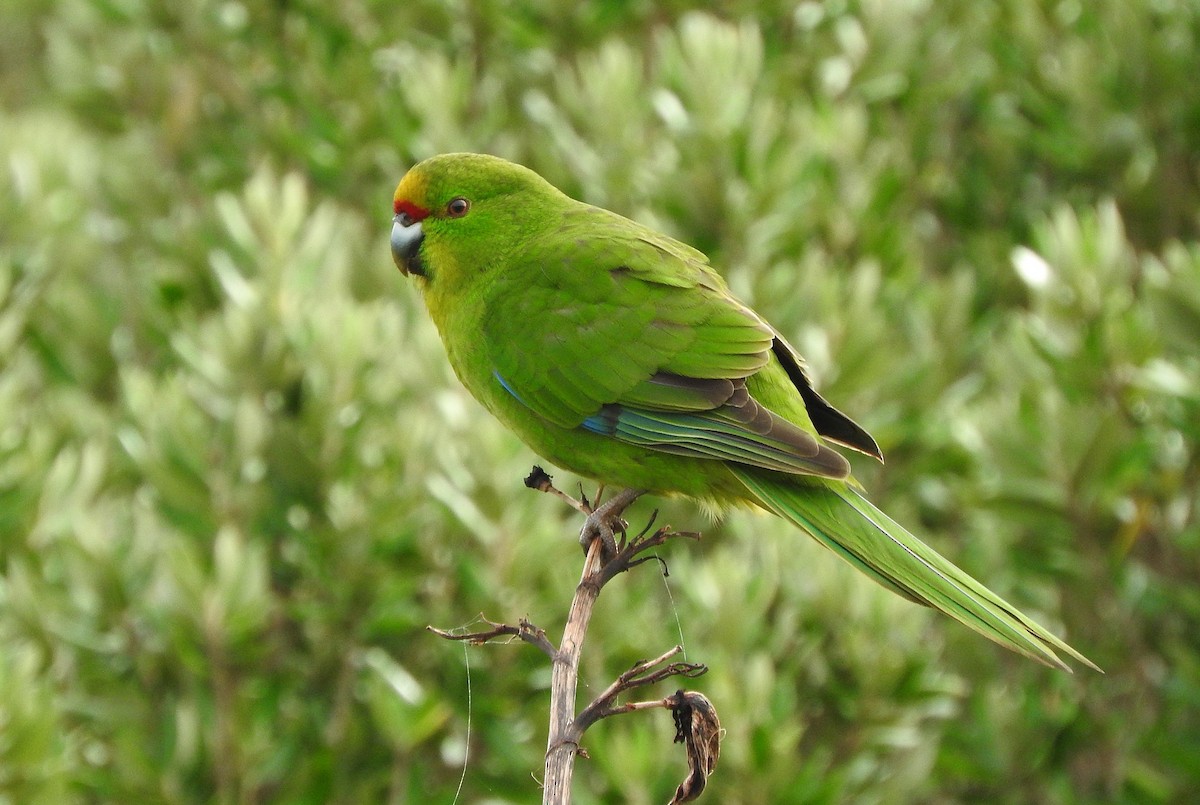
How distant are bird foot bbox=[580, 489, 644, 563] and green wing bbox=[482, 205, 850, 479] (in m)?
0.13

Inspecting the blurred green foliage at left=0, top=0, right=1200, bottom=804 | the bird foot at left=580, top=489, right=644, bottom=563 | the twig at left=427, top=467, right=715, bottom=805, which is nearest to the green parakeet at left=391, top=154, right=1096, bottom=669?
the bird foot at left=580, top=489, right=644, bottom=563

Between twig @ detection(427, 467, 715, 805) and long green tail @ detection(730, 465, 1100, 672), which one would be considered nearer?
twig @ detection(427, 467, 715, 805)

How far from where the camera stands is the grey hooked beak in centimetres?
317

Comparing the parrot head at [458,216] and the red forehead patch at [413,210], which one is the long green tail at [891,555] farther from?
the red forehead patch at [413,210]

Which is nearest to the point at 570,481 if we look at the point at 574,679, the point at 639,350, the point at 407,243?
the point at 407,243

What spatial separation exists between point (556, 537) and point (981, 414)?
4.92 feet

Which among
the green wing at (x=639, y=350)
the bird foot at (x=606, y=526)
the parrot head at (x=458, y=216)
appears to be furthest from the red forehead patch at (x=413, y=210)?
the bird foot at (x=606, y=526)

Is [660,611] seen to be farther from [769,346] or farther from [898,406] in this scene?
[769,346]

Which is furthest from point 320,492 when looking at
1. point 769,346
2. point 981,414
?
point 981,414

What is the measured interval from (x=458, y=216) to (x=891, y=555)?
130 centimetres

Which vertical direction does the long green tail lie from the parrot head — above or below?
below

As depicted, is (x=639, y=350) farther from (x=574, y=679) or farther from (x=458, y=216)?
(x=574, y=679)

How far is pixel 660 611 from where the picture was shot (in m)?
4.51

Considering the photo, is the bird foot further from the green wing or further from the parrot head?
the parrot head
